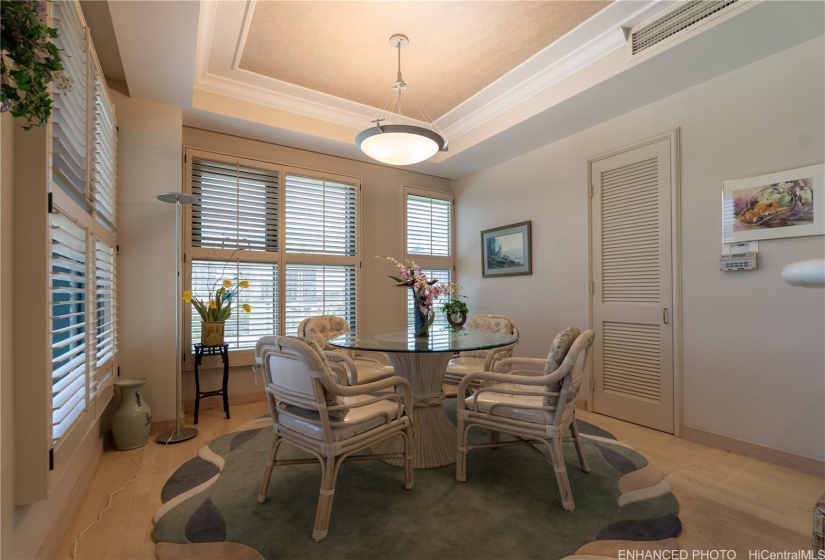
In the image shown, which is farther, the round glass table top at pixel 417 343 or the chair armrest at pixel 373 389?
the round glass table top at pixel 417 343

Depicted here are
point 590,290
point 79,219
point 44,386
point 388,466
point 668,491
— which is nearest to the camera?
point 44,386

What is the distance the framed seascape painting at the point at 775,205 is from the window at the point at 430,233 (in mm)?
3114

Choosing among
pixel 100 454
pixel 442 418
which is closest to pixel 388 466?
pixel 442 418

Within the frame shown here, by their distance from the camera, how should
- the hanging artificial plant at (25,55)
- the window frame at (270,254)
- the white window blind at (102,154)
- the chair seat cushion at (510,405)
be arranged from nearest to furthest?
1. the hanging artificial plant at (25,55)
2. the chair seat cushion at (510,405)
3. the white window blind at (102,154)
4. the window frame at (270,254)

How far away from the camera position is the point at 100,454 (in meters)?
2.72

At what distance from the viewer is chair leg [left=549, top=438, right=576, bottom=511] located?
6.64 ft

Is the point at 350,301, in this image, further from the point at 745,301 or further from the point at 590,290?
the point at 745,301

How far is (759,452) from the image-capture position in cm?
267

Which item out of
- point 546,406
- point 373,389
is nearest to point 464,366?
point 546,406

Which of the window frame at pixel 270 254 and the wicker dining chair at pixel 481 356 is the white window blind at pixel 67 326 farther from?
the wicker dining chair at pixel 481 356

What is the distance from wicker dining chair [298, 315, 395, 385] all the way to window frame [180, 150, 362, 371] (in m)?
0.86

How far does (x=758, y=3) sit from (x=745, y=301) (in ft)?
5.97

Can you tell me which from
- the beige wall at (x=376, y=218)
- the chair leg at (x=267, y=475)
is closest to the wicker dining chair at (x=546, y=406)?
the chair leg at (x=267, y=475)

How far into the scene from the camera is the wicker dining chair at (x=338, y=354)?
297 centimetres
